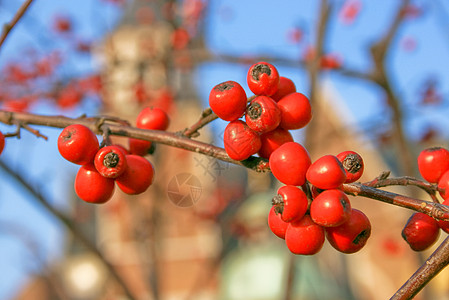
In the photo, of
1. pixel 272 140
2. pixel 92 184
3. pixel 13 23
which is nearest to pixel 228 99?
pixel 272 140

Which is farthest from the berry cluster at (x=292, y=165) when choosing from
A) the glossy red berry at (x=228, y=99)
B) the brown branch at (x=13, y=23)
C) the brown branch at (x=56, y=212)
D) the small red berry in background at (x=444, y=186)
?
the brown branch at (x=56, y=212)

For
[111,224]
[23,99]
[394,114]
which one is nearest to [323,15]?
[394,114]

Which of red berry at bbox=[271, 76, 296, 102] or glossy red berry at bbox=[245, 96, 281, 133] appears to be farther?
red berry at bbox=[271, 76, 296, 102]

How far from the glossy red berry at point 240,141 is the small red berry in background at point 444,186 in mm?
628

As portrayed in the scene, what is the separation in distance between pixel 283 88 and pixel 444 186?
0.62m

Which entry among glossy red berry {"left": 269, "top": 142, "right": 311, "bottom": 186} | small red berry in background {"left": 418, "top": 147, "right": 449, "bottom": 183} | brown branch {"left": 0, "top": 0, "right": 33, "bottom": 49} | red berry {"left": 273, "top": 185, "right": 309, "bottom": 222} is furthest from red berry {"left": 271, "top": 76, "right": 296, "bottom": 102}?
brown branch {"left": 0, "top": 0, "right": 33, "bottom": 49}

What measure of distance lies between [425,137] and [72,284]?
13735 mm

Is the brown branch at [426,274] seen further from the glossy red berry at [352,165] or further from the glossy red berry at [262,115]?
the glossy red berry at [262,115]

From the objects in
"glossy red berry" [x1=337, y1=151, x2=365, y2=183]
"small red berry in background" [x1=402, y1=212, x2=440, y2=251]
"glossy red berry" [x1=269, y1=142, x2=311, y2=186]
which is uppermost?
"glossy red berry" [x1=269, y1=142, x2=311, y2=186]

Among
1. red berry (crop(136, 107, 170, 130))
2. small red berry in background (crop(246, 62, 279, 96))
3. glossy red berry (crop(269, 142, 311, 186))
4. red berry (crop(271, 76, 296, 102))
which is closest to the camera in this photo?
glossy red berry (crop(269, 142, 311, 186))

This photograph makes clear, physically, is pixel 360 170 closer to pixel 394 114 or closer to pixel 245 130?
pixel 245 130

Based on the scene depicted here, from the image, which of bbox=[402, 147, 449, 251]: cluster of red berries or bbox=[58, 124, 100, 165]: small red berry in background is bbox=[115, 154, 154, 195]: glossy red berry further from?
bbox=[402, 147, 449, 251]: cluster of red berries

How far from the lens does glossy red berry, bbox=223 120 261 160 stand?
4.62 ft

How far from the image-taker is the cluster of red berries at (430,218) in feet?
4.84
